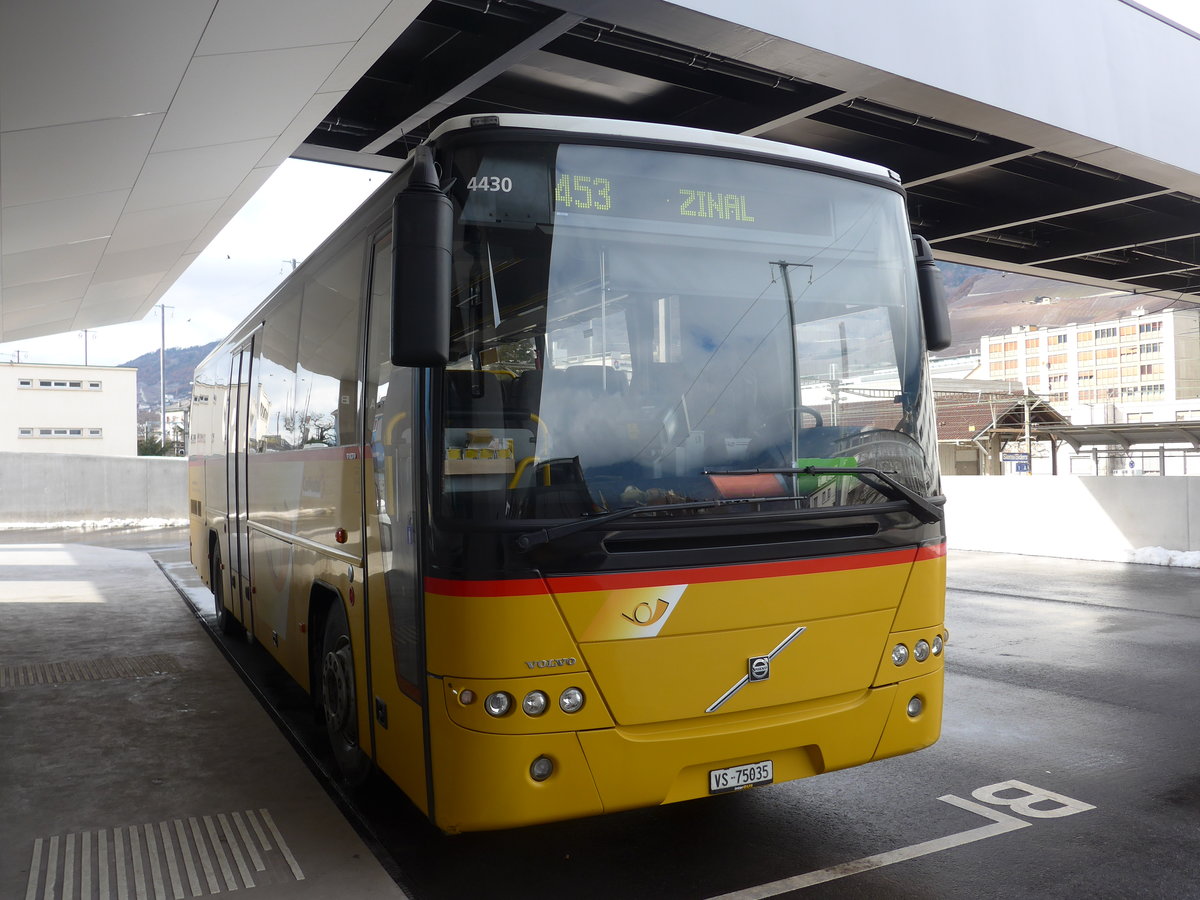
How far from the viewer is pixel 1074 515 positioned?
54.3 ft

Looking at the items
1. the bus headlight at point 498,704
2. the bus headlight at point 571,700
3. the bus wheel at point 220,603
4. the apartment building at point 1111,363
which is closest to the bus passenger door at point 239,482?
the bus wheel at point 220,603

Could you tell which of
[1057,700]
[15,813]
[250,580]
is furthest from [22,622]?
[1057,700]

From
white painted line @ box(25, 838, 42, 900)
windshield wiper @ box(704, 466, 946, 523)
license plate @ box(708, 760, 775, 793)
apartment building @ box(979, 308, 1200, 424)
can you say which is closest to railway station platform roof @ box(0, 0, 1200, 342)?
white painted line @ box(25, 838, 42, 900)

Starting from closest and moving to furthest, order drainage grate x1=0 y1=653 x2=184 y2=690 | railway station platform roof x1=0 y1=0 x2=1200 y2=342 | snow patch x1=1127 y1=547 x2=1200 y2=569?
railway station platform roof x1=0 y1=0 x2=1200 y2=342 → drainage grate x1=0 y1=653 x2=184 y2=690 → snow patch x1=1127 y1=547 x2=1200 y2=569

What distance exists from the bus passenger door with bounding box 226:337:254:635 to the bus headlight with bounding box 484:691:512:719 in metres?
5.17

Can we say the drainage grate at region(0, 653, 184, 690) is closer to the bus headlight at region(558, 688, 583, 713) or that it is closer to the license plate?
the bus headlight at region(558, 688, 583, 713)

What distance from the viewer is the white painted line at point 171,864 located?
4.24 metres

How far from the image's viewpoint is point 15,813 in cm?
524

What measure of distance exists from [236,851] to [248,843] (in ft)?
0.33

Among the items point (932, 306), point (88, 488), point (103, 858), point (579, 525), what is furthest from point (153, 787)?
point (88, 488)

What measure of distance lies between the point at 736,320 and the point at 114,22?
15.8 feet

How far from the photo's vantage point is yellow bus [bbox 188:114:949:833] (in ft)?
12.5

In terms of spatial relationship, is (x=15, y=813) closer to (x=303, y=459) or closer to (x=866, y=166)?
(x=303, y=459)

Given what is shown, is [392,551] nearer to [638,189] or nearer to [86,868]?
[638,189]
